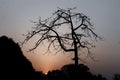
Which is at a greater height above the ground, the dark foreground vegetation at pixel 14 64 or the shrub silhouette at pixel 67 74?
the dark foreground vegetation at pixel 14 64

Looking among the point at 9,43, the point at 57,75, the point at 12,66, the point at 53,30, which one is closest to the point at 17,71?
the point at 12,66

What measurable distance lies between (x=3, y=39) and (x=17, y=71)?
7.90 feet

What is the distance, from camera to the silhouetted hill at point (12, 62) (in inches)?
826

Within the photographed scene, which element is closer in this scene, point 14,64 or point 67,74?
point 14,64

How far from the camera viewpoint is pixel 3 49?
2138cm

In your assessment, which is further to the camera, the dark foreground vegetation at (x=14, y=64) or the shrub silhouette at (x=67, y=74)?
the shrub silhouette at (x=67, y=74)

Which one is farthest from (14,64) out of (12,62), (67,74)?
(67,74)

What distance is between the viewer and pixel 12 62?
70.7ft

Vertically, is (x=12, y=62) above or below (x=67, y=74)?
above

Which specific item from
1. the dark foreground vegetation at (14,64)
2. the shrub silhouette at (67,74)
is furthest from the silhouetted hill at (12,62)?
the shrub silhouette at (67,74)

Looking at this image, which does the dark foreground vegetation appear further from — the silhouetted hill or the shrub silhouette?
the shrub silhouette

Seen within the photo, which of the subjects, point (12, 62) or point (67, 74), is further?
point (67, 74)

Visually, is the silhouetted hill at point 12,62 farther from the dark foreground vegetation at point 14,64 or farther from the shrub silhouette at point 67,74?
the shrub silhouette at point 67,74

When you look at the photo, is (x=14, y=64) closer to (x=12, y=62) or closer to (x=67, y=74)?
(x=12, y=62)
